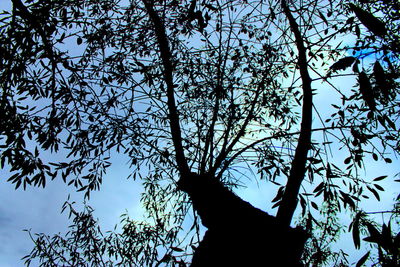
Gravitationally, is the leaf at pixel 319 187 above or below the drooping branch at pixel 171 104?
below

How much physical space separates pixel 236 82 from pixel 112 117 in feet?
6.18

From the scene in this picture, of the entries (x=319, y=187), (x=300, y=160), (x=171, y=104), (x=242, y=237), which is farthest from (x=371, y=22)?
(x=171, y=104)

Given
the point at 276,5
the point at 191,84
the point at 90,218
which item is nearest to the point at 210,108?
the point at 191,84

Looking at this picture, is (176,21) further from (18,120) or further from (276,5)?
(18,120)

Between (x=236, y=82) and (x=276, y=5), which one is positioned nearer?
(x=276, y=5)

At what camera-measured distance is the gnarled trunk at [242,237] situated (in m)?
1.62

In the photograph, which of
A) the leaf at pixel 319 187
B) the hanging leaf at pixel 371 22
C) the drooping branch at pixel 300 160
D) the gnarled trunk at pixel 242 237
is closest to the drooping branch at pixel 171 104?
the gnarled trunk at pixel 242 237

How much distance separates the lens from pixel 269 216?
2.03 meters

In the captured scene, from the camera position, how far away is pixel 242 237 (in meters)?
1.71

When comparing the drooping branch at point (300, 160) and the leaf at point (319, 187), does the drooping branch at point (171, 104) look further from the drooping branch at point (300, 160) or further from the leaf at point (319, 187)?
the leaf at point (319, 187)

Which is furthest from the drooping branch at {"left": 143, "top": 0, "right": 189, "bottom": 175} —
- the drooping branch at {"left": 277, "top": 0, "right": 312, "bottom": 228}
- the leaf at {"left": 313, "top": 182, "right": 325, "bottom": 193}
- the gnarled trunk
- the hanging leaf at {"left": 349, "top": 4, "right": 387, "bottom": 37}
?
the hanging leaf at {"left": 349, "top": 4, "right": 387, "bottom": 37}

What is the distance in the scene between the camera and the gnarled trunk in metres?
1.62

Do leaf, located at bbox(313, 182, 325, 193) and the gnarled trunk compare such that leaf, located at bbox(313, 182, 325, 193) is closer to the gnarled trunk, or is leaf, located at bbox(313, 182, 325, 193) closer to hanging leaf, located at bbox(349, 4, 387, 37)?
the gnarled trunk

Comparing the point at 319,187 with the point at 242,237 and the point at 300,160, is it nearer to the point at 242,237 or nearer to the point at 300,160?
the point at 300,160
